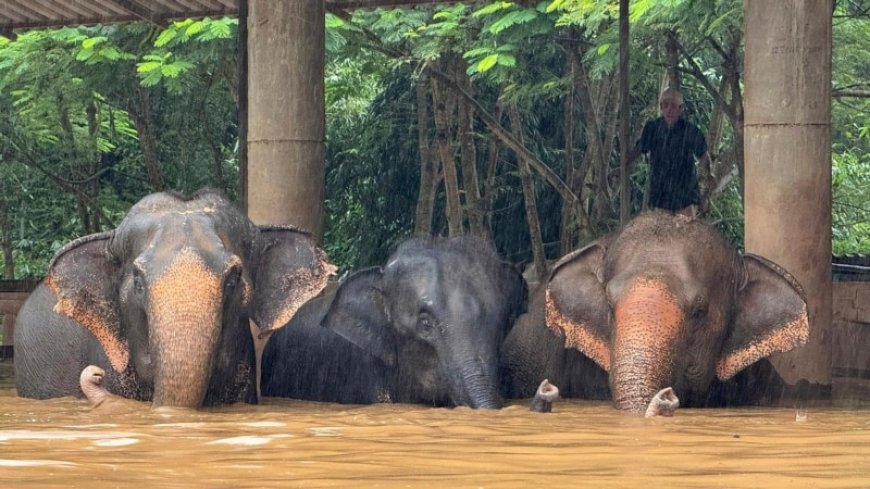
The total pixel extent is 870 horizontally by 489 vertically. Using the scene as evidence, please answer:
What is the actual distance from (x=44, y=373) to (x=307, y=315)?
160 centimetres

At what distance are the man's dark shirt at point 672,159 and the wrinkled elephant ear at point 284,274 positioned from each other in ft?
11.1

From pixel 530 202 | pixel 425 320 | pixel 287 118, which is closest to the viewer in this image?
pixel 425 320

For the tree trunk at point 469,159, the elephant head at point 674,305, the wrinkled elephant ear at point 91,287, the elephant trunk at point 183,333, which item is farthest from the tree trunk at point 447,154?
the elephant trunk at point 183,333

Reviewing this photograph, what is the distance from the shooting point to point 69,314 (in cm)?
771

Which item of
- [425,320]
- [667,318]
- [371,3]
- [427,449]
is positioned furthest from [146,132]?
[427,449]

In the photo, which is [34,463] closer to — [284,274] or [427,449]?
[427,449]

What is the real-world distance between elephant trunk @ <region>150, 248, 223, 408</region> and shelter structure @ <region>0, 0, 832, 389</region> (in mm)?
2217

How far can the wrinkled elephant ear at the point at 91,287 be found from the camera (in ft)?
25.0

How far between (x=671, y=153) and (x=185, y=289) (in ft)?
15.5

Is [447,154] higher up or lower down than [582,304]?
higher up

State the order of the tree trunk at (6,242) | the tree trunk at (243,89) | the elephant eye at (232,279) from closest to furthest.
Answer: the elephant eye at (232,279) < the tree trunk at (243,89) < the tree trunk at (6,242)

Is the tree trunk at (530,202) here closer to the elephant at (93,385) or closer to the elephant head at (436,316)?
the elephant head at (436,316)

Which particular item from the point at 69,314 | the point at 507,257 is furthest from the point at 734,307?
the point at 507,257

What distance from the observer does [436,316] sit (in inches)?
302
